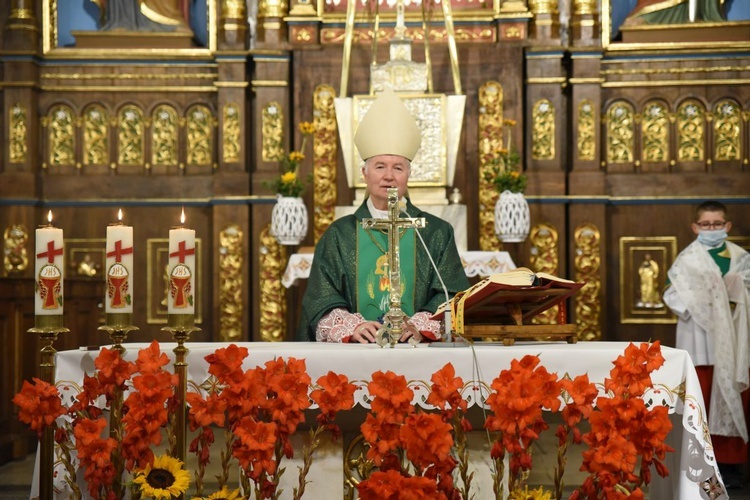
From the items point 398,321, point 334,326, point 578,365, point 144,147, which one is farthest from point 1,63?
point 578,365

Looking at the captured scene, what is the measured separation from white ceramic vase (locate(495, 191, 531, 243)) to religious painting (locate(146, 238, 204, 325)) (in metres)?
2.69

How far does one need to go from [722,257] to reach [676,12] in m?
3.15

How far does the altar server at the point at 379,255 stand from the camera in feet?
15.0

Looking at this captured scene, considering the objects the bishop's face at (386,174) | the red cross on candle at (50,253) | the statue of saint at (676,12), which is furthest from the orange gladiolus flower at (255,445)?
the statue of saint at (676,12)

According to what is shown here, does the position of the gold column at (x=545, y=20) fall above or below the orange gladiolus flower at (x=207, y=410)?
above

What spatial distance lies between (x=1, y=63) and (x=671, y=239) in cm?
596

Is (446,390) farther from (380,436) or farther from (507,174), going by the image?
(507,174)

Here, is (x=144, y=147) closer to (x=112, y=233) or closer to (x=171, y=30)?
(x=171, y=30)

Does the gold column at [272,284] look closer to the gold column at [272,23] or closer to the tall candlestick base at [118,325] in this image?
the gold column at [272,23]

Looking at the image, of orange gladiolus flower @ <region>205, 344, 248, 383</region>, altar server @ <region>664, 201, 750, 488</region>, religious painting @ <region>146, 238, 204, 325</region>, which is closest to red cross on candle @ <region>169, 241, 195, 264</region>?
orange gladiolus flower @ <region>205, 344, 248, 383</region>

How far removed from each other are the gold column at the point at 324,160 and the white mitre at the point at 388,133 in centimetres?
411

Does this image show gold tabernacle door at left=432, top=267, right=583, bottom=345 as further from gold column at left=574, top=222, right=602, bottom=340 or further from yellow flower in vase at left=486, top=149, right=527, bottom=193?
gold column at left=574, top=222, right=602, bottom=340

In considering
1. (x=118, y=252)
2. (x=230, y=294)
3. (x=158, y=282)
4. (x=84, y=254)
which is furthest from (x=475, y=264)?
(x=118, y=252)

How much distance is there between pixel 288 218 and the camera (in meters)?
8.11
